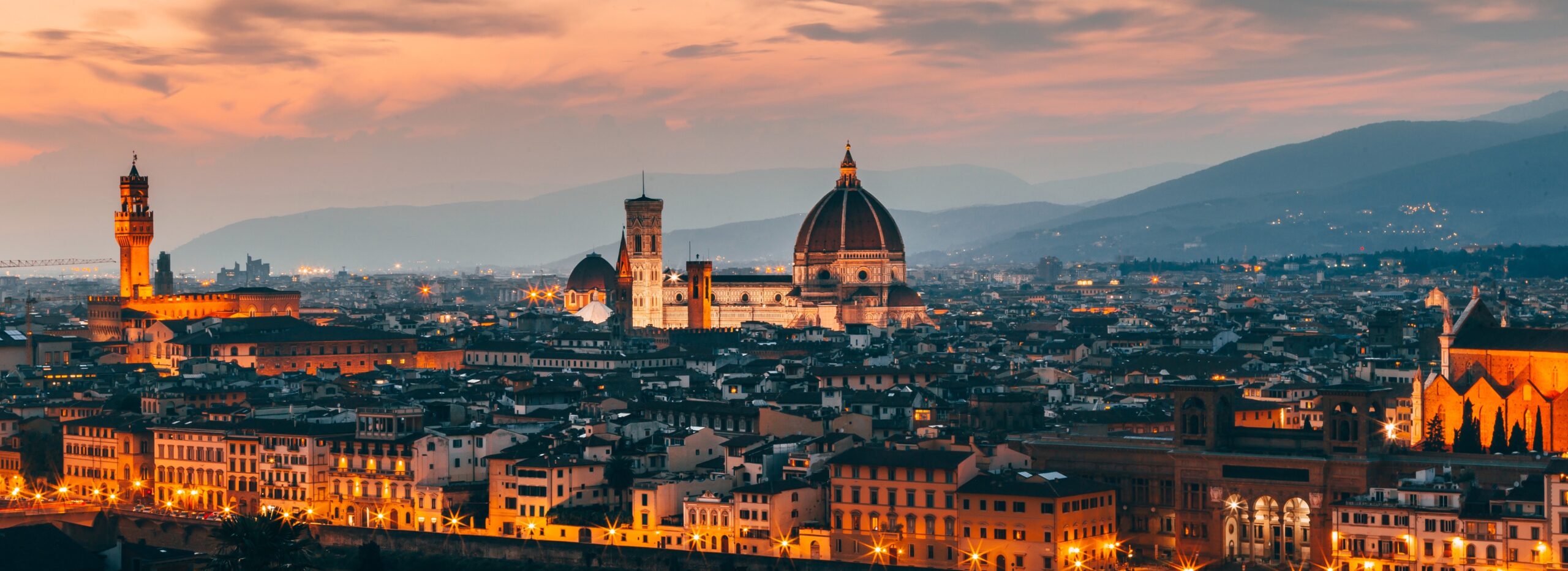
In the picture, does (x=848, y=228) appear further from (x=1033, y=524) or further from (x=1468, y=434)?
(x=1033, y=524)

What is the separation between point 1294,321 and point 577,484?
92289mm

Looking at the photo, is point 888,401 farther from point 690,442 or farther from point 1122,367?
point 1122,367

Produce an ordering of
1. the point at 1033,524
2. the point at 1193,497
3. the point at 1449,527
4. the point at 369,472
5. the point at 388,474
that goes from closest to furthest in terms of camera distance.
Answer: the point at 1449,527 → the point at 1033,524 → the point at 1193,497 → the point at 388,474 → the point at 369,472

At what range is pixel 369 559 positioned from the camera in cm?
6050

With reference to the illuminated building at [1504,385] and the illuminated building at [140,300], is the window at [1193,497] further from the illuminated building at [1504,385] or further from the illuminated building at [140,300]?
the illuminated building at [140,300]

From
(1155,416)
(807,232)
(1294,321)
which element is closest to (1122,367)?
(1155,416)

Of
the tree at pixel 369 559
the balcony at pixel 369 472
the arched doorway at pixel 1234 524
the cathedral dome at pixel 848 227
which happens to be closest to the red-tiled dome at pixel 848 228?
the cathedral dome at pixel 848 227

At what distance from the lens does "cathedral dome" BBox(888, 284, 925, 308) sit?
153 m

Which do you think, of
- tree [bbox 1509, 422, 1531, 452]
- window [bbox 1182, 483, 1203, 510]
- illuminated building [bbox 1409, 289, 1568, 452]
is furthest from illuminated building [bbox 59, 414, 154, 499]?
tree [bbox 1509, 422, 1531, 452]

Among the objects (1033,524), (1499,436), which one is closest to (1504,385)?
(1499,436)

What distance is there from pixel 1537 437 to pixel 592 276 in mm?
108890

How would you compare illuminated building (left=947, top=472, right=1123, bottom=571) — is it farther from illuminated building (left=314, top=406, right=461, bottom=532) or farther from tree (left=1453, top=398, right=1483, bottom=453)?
illuminated building (left=314, top=406, right=461, bottom=532)

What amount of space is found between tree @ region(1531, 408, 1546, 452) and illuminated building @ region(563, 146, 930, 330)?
86.8 meters

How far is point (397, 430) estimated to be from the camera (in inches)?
2640
